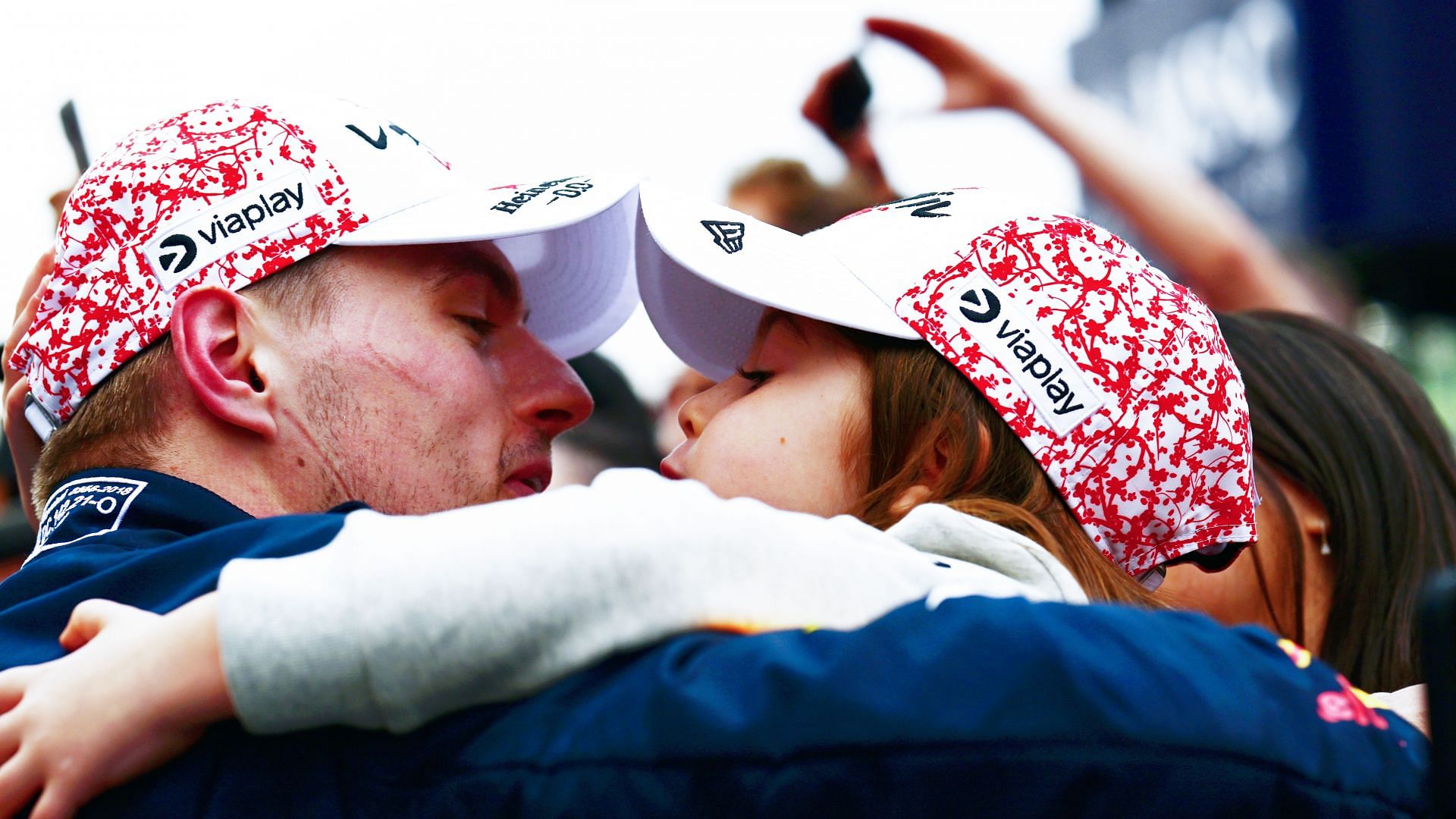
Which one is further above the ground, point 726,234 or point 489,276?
point 726,234

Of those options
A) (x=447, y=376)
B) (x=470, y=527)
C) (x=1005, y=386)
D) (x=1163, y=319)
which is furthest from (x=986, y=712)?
(x=447, y=376)

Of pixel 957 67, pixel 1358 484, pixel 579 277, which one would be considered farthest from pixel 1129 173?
pixel 579 277

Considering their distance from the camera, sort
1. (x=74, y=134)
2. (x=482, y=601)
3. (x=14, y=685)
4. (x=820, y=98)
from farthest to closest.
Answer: (x=820, y=98) → (x=74, y=134) → (x=14, y=685) → (x=482, y=601)

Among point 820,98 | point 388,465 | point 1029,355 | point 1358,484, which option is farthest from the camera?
point 820,98

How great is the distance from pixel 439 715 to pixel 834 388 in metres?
0.94

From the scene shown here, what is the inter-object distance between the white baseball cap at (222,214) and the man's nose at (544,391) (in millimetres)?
291

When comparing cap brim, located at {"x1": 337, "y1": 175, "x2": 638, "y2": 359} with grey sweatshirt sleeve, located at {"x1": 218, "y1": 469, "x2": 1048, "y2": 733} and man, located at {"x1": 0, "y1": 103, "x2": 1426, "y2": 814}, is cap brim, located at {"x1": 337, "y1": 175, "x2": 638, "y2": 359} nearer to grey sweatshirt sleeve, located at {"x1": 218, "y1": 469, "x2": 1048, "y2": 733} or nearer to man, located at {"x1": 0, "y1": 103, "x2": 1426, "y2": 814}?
man, located at {"x1": 0, "y1": 103, "x2": 1426, "y2": 814}

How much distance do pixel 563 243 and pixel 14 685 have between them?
56.1 inches

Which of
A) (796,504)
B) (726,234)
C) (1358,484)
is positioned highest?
(726,234)

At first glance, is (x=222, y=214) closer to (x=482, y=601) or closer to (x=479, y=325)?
(x=479, y=325)

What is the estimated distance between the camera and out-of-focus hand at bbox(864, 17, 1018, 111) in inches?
155

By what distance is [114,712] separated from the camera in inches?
54.7

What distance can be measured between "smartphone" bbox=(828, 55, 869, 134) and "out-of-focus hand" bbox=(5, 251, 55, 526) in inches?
76.3

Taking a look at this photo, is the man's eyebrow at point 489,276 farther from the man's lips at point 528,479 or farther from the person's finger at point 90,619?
the person's finger at point 90,619
